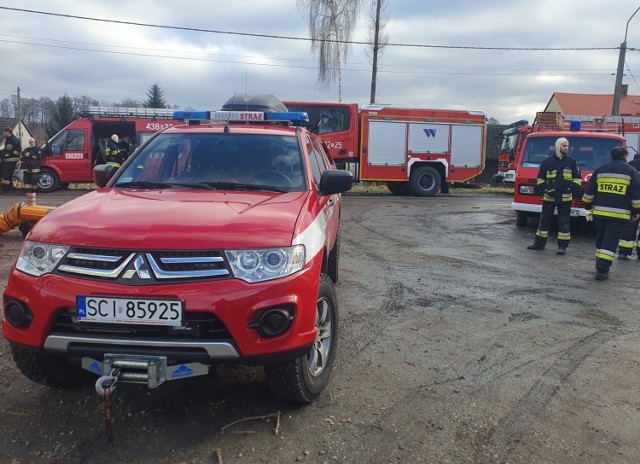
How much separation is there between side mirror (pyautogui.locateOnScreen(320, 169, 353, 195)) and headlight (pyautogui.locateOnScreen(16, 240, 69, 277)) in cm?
190

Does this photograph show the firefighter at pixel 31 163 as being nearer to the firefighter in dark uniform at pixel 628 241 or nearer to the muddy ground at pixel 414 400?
the muddy ground at pixel 414 400

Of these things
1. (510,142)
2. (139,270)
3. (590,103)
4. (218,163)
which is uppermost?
Answer: (590,103)

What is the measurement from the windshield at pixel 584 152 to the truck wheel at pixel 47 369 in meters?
9.96

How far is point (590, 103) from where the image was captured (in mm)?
52969

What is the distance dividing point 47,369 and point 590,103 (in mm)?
58358

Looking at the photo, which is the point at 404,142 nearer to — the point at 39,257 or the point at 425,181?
the point at 425,181

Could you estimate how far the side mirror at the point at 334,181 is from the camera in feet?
13.5

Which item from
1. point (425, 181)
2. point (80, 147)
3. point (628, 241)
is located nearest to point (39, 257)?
point (628, 241)

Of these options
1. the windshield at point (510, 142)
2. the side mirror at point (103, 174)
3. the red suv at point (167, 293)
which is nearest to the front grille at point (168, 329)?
the red suv at point (167, 293)

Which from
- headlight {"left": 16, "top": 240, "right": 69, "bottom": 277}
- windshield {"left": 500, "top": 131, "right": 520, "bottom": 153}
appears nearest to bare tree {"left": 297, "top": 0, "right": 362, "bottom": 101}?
windshield {"left": 500, "top": 131, "right": 520, "bottom": 153}

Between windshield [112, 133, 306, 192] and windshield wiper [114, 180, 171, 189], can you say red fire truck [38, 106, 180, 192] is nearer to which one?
windshield [112, 133, 306, 192]

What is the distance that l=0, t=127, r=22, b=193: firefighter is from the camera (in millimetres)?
16422

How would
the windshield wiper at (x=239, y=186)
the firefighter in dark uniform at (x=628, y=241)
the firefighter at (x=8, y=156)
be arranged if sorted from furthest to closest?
the firefighter at (x=8, y=156)
the firefighter in dark uniform at (x=628, y=241)
the windshield wiper at (x=239, y=186)

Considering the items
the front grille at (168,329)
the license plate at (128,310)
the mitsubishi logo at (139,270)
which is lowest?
the front grille at (168,329)
